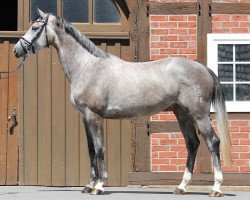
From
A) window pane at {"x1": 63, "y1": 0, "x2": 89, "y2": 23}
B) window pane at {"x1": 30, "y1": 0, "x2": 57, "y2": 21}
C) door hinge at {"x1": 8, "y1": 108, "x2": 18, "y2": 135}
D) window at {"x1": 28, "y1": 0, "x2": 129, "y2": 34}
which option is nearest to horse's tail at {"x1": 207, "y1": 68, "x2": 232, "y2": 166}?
window at {"x1": 28, "y1": 0, "x2": 129, "y2": 34}

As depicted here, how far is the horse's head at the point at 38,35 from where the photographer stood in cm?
980

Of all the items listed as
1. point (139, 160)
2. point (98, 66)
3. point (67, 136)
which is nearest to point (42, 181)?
point (67, 136)

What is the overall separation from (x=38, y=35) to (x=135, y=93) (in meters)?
1.44

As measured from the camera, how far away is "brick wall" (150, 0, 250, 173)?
424 inches

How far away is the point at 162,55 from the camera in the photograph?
35.7 ft

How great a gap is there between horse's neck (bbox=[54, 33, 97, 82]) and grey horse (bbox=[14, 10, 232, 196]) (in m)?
0.02

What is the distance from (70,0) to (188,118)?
107 inches

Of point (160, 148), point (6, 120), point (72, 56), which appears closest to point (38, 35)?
point (72, 56)

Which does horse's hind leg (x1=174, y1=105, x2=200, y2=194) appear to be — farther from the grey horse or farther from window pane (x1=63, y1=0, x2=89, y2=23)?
window pane (x1=63, y1=0, x2=89, y2=23)

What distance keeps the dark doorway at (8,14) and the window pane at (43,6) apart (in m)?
1.86

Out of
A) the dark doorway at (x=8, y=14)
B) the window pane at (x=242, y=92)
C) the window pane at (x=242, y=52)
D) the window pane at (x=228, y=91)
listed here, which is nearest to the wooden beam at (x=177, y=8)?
the window pane at (x=242, y=52)

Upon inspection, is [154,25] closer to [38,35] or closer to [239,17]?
[239,17]

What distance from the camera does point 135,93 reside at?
380 inches

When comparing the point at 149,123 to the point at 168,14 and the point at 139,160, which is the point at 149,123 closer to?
the point at 139,160
